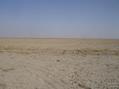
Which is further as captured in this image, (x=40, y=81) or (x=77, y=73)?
(x=77, y=73)

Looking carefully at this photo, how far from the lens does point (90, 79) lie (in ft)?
20.5

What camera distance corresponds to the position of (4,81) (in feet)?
19.6

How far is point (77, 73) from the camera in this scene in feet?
23.5

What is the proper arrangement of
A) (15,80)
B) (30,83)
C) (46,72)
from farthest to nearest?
(46,72), (15,80), (30,83)

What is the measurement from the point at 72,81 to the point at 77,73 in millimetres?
1219

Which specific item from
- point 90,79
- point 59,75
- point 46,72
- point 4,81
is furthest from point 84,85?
point 4,81

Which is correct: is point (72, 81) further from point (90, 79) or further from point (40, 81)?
point (40, 81)

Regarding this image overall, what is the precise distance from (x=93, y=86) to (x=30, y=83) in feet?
7.06

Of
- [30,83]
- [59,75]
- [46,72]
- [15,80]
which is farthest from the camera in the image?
[46,72]

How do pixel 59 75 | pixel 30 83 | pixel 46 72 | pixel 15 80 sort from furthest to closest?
1. pixel 46 72
2. pixel 59 75
3. pixel 15 80
4. pixel 30 83

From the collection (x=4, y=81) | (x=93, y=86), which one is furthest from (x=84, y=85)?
(x=4, y=81)

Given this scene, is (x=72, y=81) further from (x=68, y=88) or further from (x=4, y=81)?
(x=4, y=81)

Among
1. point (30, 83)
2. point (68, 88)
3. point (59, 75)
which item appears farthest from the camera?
point (59, 75)

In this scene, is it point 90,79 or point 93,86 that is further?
point 90,79
